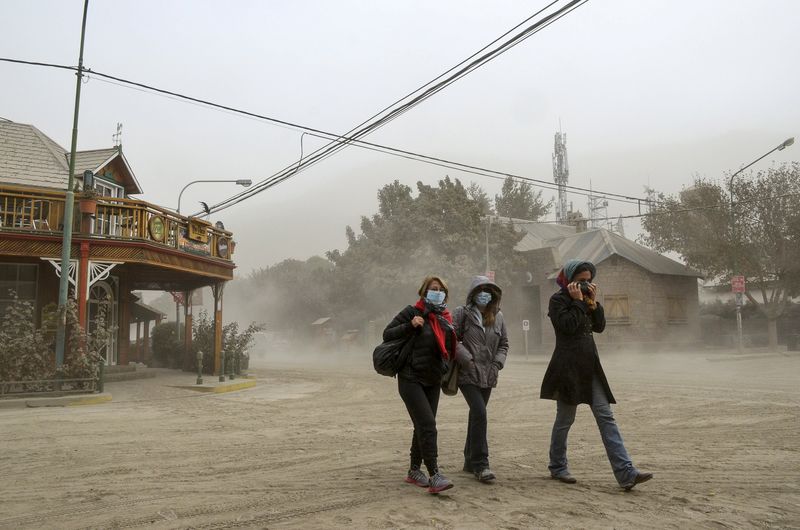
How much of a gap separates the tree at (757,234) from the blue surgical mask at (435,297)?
27.0 m

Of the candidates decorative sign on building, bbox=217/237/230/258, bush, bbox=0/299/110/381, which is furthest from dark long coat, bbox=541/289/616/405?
decorative sign on building, bbox=217/237/230/258

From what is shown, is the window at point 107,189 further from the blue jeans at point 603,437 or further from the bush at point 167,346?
the blue jeans at point 603,437

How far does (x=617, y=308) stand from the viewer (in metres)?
32.8

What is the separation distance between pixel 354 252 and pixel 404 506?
130 feet

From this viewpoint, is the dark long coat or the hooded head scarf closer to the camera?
the dark long coat

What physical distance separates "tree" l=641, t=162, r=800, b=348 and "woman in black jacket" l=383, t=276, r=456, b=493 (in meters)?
27.0

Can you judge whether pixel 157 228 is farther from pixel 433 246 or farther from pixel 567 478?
pixel 433 246

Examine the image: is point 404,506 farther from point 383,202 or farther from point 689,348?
point 383,202

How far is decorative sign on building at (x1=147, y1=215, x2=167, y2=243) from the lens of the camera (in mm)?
15836

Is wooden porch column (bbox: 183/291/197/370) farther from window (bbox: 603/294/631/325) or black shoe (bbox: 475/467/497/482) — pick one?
window (bbox: 603/294/631/325)

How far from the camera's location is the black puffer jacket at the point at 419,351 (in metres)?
5.15

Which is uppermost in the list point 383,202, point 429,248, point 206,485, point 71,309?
point 383,202

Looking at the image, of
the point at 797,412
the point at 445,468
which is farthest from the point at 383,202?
the point at 445,468

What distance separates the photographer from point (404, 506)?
464cm
